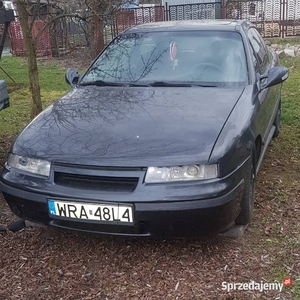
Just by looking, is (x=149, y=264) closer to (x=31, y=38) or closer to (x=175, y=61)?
(x=175, y=61)

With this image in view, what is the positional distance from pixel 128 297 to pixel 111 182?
69 centimetres

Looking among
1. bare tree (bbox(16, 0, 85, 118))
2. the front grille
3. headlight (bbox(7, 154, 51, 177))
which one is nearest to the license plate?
the front grille

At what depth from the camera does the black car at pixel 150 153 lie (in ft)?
9.00

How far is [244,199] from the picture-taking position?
317 cm

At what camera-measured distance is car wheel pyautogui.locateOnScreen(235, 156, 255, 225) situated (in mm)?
3171

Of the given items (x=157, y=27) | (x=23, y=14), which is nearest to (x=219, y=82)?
(x=157, y=27)

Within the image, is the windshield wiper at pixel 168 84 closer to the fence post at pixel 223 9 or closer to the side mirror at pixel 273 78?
the side mirror at pixel 273 78

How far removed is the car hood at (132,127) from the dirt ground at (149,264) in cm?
73

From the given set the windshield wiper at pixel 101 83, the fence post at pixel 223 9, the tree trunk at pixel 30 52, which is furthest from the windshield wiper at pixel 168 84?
the fence post at pixel 223 9

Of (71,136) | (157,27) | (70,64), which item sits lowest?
(70,64)

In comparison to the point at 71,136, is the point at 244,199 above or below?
below

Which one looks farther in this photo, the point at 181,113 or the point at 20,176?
the point at 181,113

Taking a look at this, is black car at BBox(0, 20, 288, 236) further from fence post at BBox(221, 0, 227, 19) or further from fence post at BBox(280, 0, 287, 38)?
fence post at BBox(221, 0, 227, 19)

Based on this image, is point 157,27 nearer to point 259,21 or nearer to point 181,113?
point 181,113
